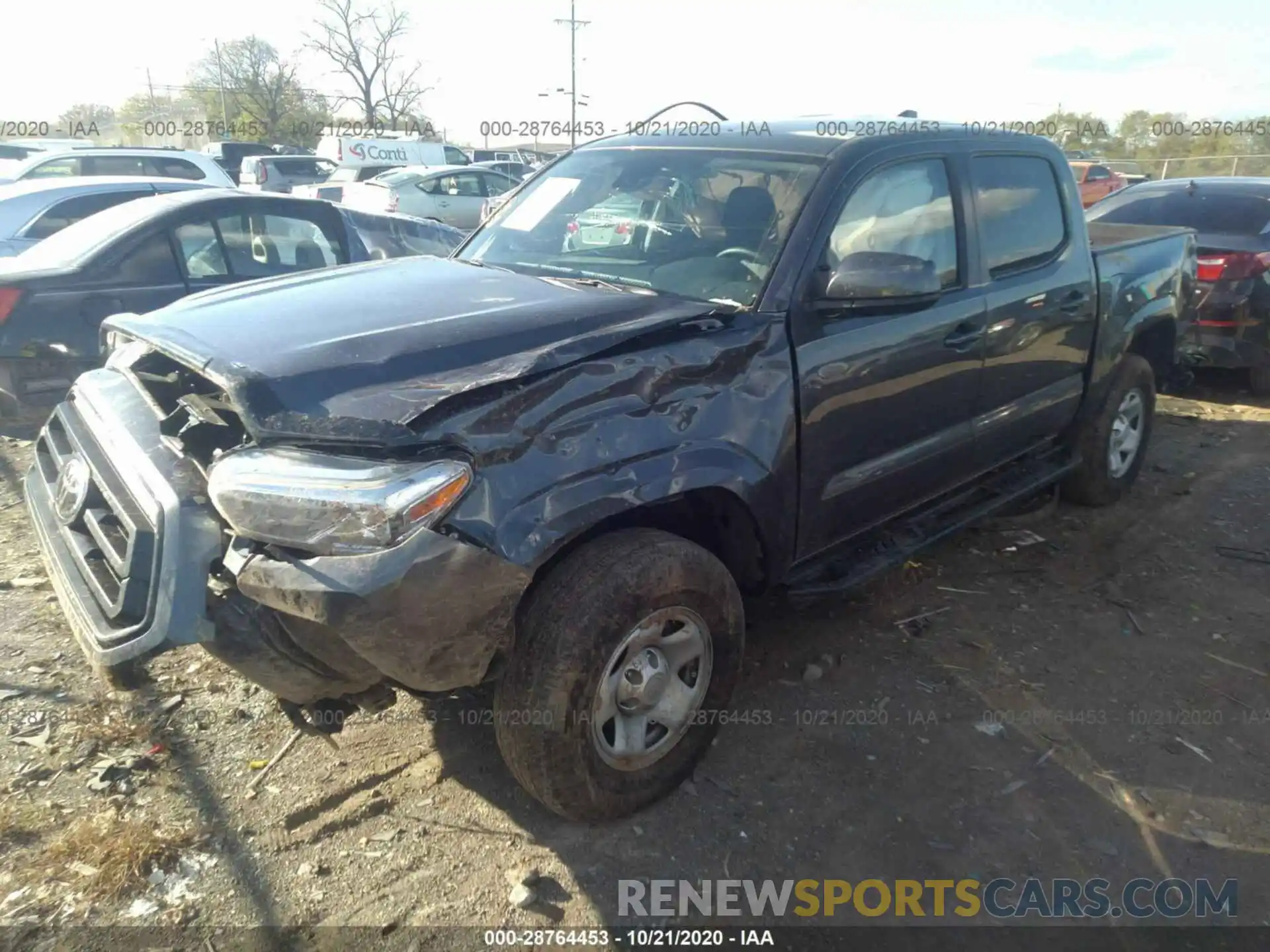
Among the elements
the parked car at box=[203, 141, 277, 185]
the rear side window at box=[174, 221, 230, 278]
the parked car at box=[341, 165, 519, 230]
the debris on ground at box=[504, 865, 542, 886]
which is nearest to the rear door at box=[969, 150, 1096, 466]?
the debris on ground at box=[504, 865, 542, 886]

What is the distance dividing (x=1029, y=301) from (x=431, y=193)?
47.2 ft

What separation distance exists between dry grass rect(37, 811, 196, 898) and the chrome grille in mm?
728

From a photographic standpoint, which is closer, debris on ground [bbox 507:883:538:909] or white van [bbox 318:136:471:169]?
debris on ground [bbox 507:883:538:909]

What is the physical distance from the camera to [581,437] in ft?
7.75

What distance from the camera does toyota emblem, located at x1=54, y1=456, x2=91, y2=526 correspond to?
8.51 ft

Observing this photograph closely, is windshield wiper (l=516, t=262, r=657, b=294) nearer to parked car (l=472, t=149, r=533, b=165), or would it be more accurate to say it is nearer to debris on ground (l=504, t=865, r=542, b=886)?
debris on ground (l=504, t=865, r=542, b=886)

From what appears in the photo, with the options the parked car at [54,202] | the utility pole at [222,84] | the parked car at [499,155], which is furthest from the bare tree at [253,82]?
the parked car at [54,202]

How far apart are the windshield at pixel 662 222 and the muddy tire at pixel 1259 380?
238 inches

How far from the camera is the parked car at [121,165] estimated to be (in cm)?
1116

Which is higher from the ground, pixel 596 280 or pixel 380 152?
pixel 380 152

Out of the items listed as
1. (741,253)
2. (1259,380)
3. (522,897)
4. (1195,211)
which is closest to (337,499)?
(522,897)

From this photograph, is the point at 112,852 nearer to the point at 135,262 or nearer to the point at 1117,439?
the point at 135,262

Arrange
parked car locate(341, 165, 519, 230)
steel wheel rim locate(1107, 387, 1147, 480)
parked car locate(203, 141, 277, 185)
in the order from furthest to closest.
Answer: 1. parked car locate(203, 141, 277, 185)
2. parked car locate(341, 165, 519, 230)
3. steel wheel rim locate(1107, 387, 1147, 480)

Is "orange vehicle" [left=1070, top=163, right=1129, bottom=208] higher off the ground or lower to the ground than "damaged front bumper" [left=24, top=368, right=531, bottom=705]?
higher
